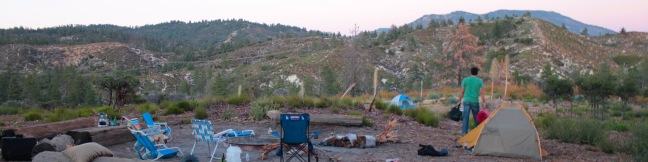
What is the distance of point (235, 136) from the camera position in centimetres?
1241

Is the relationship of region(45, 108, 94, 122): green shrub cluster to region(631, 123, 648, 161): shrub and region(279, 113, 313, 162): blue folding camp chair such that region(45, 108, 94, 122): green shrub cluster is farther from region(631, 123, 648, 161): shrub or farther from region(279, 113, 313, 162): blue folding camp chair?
region(631, 123, 648, 161): shrub

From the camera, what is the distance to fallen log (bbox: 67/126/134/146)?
10938 millimetres

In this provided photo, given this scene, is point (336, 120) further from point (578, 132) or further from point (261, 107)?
point (578, 132)

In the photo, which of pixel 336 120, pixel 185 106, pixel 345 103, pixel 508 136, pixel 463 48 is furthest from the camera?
pixel 463 48

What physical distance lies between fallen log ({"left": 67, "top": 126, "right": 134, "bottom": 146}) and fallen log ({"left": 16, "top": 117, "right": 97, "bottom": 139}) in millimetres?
734

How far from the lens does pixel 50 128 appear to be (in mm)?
11945

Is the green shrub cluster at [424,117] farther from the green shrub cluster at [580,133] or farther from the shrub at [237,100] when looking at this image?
the shrub at [237,100]

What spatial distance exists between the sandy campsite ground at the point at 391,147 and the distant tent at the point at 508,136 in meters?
0.19

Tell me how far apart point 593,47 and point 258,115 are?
2467 inches

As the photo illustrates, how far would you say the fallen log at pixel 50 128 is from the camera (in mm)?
11407

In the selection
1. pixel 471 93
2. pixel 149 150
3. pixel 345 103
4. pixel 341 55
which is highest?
pixel 341 55

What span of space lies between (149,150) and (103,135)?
Answer: 1.93m

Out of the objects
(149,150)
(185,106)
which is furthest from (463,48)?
(149,150)

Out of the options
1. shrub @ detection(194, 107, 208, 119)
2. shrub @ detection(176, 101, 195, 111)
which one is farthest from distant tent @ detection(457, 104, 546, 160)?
shrub @ detection(176, 101, 195, 111)
